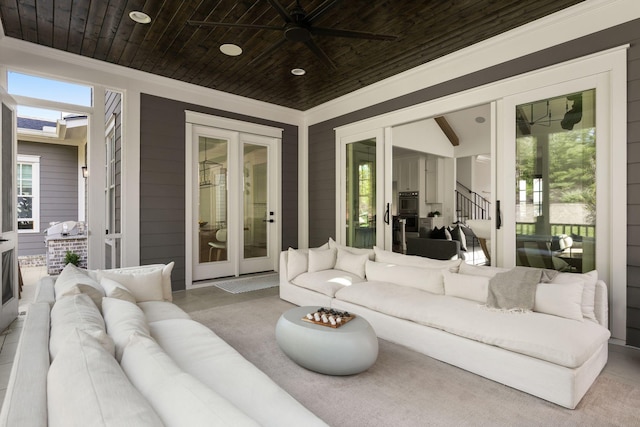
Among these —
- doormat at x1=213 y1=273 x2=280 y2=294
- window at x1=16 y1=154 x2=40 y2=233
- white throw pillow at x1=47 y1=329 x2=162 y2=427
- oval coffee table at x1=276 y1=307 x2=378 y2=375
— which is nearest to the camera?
white throw pillow at x1=47 y1=329 x2=162 y2=427

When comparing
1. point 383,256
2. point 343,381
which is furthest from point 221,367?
point 383,256

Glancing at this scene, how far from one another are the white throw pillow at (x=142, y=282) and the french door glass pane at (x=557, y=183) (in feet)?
12.0

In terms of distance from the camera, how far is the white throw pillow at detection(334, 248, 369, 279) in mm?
4117

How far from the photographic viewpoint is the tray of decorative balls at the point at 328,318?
242 cm

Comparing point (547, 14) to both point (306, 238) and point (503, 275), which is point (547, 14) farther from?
point (306, 238)

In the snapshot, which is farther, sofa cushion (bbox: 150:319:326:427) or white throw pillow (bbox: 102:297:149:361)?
white throw pillow (bbox: 102:297:149:361)

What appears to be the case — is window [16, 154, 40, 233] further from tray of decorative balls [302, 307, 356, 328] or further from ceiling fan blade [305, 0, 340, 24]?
ceiling fan blade [305, 0, 340, 24]

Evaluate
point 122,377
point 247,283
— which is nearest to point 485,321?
point 122,377

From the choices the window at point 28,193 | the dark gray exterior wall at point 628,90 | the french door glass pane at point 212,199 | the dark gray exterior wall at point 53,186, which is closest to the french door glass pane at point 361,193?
the dark gray exterior wall at point 628,90

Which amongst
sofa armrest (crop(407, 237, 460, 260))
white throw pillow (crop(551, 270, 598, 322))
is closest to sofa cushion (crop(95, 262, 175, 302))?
white throw pillow (crop(551, 270, 598, 322))

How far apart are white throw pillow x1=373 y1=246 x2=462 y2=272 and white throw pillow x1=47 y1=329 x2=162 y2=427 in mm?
3007

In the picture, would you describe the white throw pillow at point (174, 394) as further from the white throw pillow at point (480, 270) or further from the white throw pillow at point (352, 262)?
the white throw pillow at point (352, 262)

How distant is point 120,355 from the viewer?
137 centimetres

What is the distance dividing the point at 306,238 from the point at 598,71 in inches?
186
